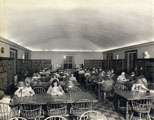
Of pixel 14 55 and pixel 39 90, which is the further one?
pixel 39 90

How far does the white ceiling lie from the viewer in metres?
2.44

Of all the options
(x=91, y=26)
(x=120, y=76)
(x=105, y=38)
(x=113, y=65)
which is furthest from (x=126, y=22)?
(x=120, y=76)

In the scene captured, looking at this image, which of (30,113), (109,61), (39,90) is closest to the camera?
(30,113)

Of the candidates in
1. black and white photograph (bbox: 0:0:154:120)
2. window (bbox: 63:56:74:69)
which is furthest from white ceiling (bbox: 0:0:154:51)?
window (bbox: 63:56:74:69)

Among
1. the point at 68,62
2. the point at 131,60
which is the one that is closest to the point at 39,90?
the point at 68,62

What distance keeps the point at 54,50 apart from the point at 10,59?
99 cm

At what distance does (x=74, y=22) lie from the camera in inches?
124

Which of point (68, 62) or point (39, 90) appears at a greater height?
point (68, 62)

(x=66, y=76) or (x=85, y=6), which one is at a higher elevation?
(x=85, y=6)

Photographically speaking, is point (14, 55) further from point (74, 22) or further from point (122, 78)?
point (122, 78)

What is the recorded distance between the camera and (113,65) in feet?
16.8

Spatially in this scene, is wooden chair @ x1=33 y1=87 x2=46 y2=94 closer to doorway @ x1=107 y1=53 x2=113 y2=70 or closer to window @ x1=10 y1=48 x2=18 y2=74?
window @ x1=10 y1=48 x2=18 y2=74

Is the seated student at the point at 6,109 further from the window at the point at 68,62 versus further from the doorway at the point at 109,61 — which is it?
the doorway at the point at 109,61

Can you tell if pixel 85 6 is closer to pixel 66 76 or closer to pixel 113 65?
pixel 66 76
